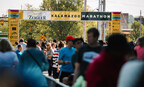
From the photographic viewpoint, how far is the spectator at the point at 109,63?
360 cm

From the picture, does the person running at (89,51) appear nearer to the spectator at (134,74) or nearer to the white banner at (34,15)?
the spectator at (134,74)

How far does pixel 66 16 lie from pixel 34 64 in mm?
29879

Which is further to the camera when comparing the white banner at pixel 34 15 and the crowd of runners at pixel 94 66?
the white banner at pixel 34 15

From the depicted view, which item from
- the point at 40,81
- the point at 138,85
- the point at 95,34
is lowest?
the point at 40,81

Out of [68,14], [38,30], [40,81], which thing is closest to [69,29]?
[38,30]

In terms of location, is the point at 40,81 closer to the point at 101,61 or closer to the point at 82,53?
the point at 82,53

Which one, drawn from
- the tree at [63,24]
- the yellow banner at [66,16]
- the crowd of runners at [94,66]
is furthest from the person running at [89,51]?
the tree at [63,24]

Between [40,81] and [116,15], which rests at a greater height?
[116,15]

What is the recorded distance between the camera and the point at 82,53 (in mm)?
5094

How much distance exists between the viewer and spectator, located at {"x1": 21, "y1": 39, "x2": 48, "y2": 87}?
593cm

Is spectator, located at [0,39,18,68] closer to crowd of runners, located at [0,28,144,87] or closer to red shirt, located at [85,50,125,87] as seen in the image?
crowd of runners, located at [0,28,144,87]

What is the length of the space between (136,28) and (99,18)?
50900 mm

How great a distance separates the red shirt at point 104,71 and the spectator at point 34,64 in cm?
233

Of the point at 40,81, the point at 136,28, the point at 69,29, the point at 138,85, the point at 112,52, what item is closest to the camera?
the point at 138,85
